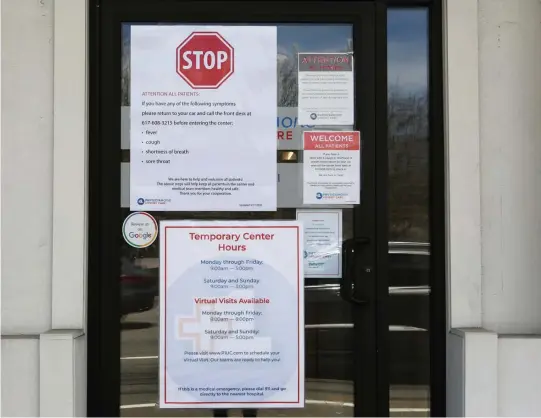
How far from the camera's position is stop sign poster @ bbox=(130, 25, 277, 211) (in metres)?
3.41

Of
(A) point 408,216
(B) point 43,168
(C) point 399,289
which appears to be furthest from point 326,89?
(B) point 43,168

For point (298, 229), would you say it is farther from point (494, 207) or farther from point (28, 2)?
point (28, 2)

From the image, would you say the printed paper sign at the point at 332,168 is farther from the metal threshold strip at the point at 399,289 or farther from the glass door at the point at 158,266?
the metal threshold strip at the point at 399,289

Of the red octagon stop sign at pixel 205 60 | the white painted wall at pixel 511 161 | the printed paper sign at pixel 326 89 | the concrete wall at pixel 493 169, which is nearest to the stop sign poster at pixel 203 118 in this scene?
the red octagon stop sign at pixel 205 60

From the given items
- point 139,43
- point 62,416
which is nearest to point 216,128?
point 139,43

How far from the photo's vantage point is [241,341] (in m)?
3.40

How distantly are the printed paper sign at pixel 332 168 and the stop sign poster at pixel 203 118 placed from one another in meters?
0.19

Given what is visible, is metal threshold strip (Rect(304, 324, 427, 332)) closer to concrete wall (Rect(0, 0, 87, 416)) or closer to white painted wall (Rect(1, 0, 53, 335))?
→ concrete wall (Rect(0, 0, 87, 416))

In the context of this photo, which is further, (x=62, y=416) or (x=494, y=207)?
(x=494, y=207)

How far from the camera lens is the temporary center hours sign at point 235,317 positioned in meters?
3.39

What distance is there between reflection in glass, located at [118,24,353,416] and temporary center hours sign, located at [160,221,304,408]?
0.06 meters

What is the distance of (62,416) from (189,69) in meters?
1.86

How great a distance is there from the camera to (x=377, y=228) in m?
3.44

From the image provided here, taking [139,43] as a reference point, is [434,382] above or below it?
below
